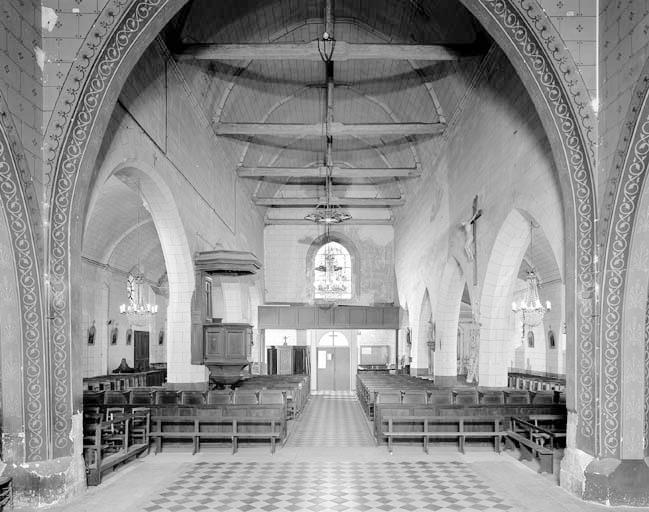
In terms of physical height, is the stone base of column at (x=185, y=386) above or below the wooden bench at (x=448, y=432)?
above

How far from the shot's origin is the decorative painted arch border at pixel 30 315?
293 inches

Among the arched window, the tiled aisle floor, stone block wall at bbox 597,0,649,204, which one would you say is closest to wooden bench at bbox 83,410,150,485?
the tiled aisle floor

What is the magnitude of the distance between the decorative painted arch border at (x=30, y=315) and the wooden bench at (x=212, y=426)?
3169 mm

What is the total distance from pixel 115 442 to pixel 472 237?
27.6 feet

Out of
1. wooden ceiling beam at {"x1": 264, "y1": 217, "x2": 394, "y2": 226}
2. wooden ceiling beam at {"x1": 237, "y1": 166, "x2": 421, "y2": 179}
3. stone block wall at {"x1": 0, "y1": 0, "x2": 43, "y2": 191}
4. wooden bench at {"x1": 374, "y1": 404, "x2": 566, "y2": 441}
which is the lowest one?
wooden bench at {"x1": 374, "y1": 404, "x2": 566, "y2": 441}

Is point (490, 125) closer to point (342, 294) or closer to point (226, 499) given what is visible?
point (226, 499)

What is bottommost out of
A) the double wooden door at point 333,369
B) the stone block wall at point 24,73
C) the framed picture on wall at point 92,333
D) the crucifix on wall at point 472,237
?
the double wooden door at point 333,369

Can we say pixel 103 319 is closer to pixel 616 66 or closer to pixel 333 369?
pixel 333 369

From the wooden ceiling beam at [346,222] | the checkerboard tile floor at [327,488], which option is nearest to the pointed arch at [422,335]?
the wooden ceiling beam at [346,222]

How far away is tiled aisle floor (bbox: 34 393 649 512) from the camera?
7.57 meters

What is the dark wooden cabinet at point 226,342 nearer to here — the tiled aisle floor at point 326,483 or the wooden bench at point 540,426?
the tiled aisle floor at point 326,483

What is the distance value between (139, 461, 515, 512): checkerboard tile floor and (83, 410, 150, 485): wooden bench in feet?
2.96

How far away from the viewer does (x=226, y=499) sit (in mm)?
7902

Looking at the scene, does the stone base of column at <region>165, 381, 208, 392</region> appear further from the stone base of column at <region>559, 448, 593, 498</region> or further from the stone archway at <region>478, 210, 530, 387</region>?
the stone base of column at <region>559, 448, 593, 498</region>
